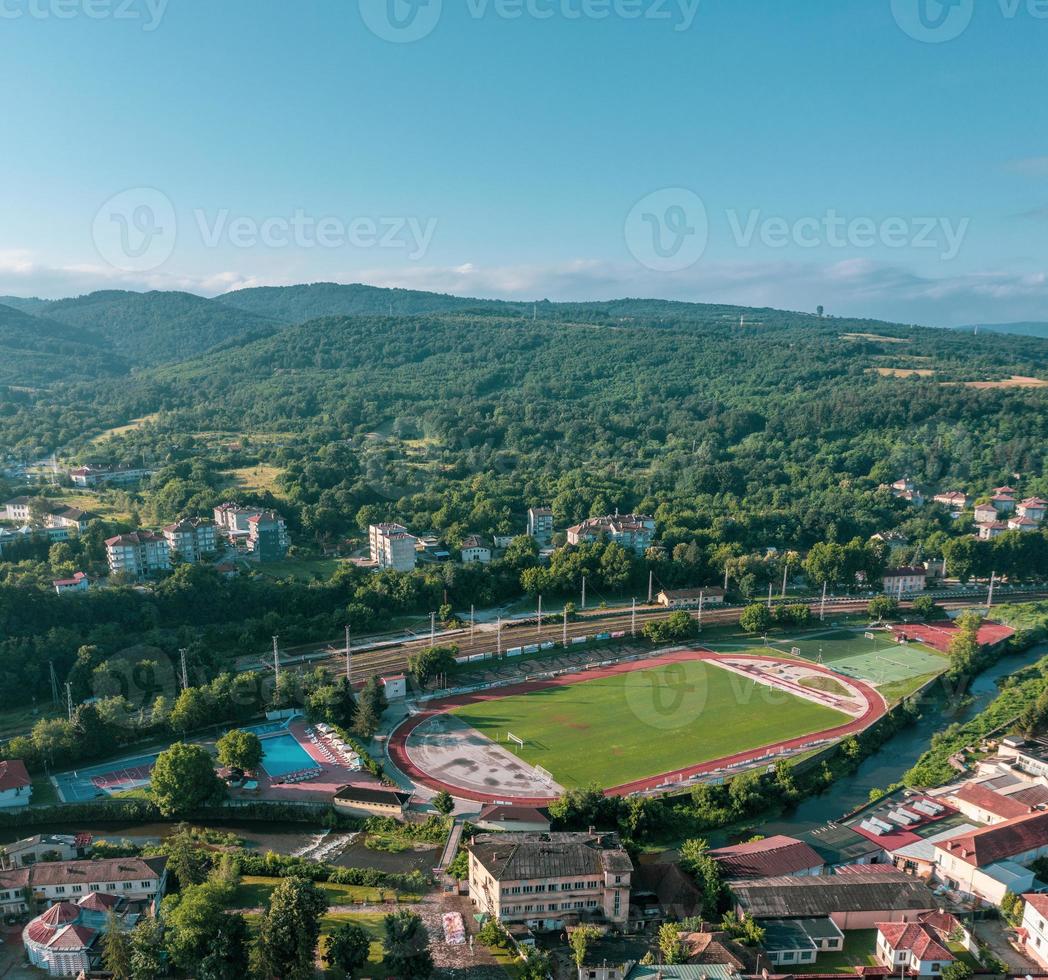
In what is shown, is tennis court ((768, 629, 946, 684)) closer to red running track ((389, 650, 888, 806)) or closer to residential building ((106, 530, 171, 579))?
red running track ((389, 650, 888, 806))

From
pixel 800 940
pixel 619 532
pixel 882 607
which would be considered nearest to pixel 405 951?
pixel 800 940

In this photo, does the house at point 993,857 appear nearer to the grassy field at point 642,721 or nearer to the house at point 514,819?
the grassy field at point 642,721

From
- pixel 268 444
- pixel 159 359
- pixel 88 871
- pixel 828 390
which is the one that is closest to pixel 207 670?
pixel 88 871

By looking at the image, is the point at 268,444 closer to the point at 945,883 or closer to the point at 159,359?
the point at 945,883

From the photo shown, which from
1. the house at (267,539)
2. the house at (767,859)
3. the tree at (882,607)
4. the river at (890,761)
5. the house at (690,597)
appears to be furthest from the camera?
Result: the house at (267,539)

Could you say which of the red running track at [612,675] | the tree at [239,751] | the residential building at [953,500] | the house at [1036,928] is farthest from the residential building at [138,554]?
the residential building at [953,500]

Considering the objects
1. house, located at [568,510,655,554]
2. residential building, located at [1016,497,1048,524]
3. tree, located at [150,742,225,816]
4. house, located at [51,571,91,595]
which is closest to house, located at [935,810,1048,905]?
tree, located at [150,742,225,816]

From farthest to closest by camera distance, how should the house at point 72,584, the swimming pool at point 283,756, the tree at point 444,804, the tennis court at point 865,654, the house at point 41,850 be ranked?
1. the house at point 72,584
2. the tennis court at point 865,654
3. the swimming pool at point 283,756
4. the tree at point 444,804
5. the house at point 41,850

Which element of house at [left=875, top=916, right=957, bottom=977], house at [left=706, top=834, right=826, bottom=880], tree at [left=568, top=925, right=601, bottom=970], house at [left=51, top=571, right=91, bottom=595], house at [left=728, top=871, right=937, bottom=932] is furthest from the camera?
house at [left=51, top=571, right=91, bottom=595]
